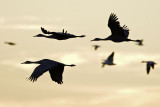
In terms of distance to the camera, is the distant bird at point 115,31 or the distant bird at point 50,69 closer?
the distant bird at point 50,69

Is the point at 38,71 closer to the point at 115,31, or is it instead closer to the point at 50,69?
the point at 50,69

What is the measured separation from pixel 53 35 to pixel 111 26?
4.46m

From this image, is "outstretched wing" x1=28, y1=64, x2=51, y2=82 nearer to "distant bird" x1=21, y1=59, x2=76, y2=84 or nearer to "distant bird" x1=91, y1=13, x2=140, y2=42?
"distant bird" x1=21, y1=59, x2=76, y2=84

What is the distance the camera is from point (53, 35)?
46250 mm

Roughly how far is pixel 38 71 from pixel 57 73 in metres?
3.23

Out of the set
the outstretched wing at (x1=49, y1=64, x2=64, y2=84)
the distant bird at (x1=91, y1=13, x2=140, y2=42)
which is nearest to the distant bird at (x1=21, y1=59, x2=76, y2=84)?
the outstretched wing at (x1=49, y1=64, x2=64, y2=84)

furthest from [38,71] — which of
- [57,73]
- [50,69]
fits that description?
[57,73]

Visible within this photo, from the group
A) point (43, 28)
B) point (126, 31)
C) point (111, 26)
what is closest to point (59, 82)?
point (43, 28)

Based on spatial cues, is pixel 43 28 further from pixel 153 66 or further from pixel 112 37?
pixel 153 66

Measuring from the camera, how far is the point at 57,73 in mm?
42344

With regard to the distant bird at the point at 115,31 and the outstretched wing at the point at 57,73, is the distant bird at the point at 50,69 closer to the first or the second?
the outstretched wing at the point at 57,73

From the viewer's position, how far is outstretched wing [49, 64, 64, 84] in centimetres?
4219

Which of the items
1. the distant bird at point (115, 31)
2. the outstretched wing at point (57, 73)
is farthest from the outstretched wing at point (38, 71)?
the distant bird at point (115, 31)

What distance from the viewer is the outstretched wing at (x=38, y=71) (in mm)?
38875
